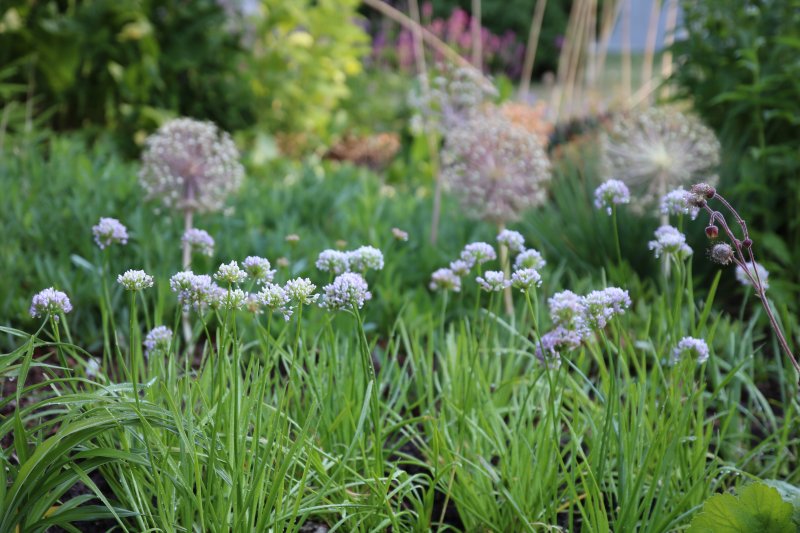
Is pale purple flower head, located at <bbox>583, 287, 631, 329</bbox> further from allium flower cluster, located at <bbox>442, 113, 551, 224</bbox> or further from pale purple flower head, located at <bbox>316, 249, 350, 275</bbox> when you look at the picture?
allium flower cluster, located at <bbox>442, 113, 551, 224</bbox>

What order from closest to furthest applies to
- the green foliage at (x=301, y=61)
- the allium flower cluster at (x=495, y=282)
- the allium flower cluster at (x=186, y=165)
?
the allium flower cluster at (x=495, y=282)
the allium flower cluster at (x=186, y=165)
the green foliage at (x=301, y=61)

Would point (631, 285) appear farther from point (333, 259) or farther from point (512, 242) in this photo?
point (333, 259)

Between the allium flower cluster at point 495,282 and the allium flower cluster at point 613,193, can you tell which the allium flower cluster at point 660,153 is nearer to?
the allium flower cluster at point 613,193

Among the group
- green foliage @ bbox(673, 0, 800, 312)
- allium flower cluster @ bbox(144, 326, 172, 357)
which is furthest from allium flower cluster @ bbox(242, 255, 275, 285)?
green foliage @ bbox(673, 0, 800, 312)

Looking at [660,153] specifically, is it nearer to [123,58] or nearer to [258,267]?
[258,267]

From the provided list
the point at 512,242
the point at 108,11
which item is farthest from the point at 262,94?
the point at 512,242

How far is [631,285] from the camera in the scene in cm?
325

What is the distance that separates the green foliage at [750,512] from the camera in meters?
1.50

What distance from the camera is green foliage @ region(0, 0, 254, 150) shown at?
5512mm

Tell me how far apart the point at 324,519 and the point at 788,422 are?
111cm

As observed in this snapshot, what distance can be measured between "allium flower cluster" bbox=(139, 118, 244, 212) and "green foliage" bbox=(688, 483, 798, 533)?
78.4 inches

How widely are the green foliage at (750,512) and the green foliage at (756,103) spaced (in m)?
1.73

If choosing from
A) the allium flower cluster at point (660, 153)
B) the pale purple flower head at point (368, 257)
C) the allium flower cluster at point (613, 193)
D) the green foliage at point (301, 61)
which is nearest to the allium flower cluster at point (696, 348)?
the allium flower cluster at point (613, 193)

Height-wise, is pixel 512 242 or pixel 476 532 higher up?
pixel 512 242
